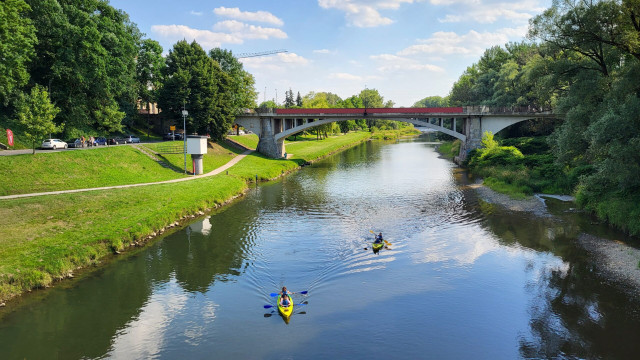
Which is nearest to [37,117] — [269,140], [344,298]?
[344,298]

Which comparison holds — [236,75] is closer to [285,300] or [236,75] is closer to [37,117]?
[37,117]

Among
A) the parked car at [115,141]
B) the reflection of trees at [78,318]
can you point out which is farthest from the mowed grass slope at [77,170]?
the reflection of trees at [78,318]

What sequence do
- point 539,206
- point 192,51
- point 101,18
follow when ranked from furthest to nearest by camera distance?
1. point 192,51
2. point 101,18
3. point 539,206

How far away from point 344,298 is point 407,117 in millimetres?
47093

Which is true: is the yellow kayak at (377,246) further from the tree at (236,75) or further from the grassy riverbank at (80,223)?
the tree at (236,75)

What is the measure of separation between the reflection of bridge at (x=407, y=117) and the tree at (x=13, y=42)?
1252 inches

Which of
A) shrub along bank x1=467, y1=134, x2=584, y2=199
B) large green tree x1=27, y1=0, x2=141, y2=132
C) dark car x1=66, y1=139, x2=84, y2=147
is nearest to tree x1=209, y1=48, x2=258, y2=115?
large green tree x1=27, y1=0, x2=141, y2=132

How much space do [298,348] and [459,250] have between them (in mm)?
14023

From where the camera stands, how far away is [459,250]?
25.5 m

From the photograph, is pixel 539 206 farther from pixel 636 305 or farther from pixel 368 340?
pixel 368 340

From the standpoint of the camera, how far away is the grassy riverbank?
66.6 ft

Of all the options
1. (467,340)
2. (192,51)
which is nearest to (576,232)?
(467,340)

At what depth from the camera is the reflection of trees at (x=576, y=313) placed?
15141 mm

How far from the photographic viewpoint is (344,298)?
1912 centimetres
